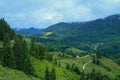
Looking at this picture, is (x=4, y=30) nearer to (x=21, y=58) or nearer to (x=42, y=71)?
(x=42, y=71)

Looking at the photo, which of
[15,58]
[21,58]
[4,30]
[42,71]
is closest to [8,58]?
[15,58]

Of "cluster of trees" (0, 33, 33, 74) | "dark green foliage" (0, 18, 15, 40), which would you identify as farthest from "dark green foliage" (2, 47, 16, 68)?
"dark green foliage" (0, 18, 15, 40)

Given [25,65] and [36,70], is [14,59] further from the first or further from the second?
[36,70]

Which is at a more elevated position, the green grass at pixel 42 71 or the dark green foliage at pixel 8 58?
the dark green foliage at pixel 8 58

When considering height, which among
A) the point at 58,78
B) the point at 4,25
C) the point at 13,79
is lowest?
the point at 58,78

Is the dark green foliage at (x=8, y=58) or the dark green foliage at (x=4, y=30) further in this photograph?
Result: the dark green foliage at (x=4, y=30)

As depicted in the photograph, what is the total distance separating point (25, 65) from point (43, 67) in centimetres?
4196

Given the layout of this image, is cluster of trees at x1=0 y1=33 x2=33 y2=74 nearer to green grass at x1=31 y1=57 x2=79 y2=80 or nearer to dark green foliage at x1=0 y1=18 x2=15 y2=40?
green grass at x1=31 y1=57 x2=79 y2=80

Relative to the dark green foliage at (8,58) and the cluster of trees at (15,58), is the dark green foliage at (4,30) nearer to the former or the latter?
the cluster of trees at (15,58)

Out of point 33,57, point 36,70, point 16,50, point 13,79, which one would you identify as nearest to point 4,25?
point 33,57

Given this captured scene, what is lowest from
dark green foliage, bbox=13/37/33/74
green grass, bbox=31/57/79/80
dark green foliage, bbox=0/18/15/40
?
green grass, bbox=31/57/79/80

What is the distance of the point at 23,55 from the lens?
136875mm

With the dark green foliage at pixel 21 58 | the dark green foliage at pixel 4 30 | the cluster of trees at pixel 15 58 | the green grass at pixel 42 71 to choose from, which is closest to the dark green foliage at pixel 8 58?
the cluster of trees at pixel 15 58

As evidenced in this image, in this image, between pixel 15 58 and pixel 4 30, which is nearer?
pixel 15 58
